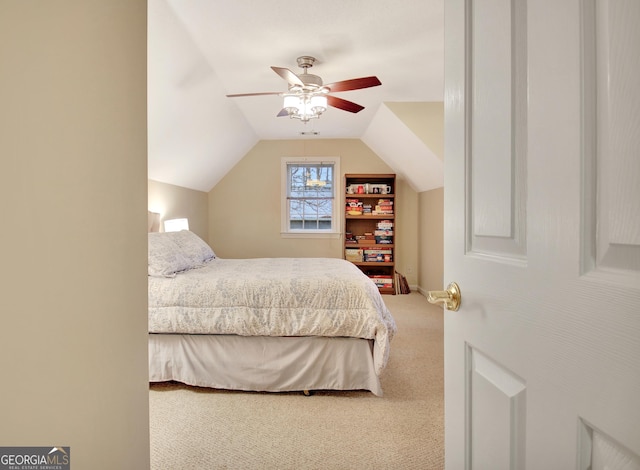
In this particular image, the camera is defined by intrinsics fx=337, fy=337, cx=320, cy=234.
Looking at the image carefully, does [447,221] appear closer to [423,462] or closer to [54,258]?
[54,258]

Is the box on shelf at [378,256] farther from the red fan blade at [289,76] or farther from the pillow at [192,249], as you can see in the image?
the red fan blade at [289,76]

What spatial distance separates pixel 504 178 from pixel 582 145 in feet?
0.58

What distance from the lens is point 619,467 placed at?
419 millimetres

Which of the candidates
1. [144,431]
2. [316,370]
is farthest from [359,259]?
[144,431]

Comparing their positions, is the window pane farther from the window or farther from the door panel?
the door panel

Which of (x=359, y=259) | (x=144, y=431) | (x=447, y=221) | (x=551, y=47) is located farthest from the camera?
(x=359, y=259)

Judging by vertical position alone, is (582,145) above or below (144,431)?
above

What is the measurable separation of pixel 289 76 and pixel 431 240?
3.55 metres

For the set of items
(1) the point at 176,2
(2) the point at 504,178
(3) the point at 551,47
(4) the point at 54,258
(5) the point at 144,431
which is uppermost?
(1) the point at 176,2

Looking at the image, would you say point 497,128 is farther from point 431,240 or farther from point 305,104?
point 431,240

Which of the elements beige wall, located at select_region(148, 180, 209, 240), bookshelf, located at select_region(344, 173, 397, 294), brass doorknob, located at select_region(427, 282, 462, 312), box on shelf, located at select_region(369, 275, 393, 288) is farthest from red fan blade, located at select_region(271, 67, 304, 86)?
box on shelf, located at select_region(369, 275, 393, 288)

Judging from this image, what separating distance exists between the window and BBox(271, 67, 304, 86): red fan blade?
125 inches

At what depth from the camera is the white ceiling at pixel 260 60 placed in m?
2.32

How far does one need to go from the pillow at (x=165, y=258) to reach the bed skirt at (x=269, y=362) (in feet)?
1.55
